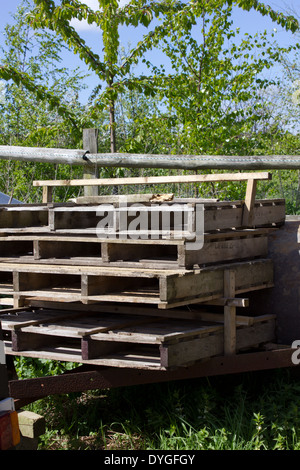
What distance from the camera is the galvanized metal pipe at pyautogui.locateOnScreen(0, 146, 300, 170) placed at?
17.5 feet

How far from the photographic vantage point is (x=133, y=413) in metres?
4.35

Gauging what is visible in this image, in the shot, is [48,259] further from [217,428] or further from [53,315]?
[217,428]

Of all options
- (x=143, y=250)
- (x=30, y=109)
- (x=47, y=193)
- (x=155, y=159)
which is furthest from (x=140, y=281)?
(x=30, y=109)

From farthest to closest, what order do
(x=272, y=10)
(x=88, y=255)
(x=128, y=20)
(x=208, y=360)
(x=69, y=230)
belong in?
(x=272, y=10)
(x=128, y=20)
(x=88, y=255)
(x=69, y=230)
(x=208, y=360)

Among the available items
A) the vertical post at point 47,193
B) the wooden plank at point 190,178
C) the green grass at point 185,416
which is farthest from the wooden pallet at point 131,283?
the vertical post at point 47,193

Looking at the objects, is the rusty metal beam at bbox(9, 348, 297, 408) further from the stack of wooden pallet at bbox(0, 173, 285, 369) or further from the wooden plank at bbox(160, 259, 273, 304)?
the wooden plank at bbox(160, 259, 273, 304)

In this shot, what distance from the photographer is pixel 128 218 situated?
3867 mm

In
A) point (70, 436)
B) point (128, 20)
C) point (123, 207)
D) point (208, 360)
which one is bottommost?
point (70, 436)

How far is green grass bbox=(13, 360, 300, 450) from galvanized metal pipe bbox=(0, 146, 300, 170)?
1.90m

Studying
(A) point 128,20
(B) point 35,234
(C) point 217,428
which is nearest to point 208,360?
(C) point 217,428

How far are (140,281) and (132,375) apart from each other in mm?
644

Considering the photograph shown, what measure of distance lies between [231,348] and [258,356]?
0.59 ft

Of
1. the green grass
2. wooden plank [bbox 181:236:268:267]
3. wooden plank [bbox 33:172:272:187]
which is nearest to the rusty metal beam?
the green grass

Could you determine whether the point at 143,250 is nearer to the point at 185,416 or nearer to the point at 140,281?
the point at 140,281
